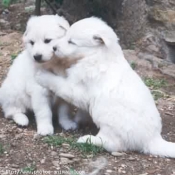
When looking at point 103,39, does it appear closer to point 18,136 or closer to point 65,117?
point 65,117

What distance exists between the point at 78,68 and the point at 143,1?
3.92 m

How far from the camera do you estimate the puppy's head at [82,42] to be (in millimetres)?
5102

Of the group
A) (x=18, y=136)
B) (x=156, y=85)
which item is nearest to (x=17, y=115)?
(x=18, y=136)

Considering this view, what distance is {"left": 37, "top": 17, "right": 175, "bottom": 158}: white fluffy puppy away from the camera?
4930 millimetres

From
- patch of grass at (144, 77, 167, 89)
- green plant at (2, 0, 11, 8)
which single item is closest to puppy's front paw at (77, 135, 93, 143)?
patch of grass at (144, 77, 167, 89)

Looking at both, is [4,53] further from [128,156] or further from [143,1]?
[128,156]

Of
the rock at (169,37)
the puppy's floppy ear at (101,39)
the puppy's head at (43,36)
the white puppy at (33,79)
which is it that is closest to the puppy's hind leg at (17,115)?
the white puppy at (33,79)

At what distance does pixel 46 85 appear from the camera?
526 cm

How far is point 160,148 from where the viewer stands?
4969mm

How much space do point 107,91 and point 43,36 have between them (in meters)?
0.86

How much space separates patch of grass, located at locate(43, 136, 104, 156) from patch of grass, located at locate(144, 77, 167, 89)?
2331 millimetres

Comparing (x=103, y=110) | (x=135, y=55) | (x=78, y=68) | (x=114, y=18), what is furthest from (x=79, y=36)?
(x=114, y=18)

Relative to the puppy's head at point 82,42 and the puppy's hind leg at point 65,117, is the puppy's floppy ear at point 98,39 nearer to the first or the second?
the puppy's head at point 82,42

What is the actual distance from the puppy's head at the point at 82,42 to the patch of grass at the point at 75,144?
82 cm
